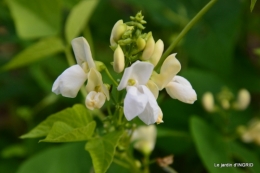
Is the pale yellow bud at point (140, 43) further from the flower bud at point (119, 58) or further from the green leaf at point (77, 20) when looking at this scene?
the green leaf at point (77, 20)

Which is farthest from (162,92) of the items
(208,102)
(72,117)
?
(72,117)

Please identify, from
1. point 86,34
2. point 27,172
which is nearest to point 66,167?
point 27,172

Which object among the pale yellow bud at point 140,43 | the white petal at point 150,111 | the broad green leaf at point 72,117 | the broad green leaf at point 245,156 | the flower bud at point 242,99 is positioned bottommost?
the broad green leaf at point 245,156

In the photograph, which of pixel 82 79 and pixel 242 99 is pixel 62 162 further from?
pixel 242 99

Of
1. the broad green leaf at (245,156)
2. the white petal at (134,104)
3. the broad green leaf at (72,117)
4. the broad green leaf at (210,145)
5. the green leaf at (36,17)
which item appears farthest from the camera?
the green leaf at (36,17)

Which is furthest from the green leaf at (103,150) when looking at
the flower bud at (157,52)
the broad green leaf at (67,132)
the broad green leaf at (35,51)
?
the broad green leaf at (35,51)

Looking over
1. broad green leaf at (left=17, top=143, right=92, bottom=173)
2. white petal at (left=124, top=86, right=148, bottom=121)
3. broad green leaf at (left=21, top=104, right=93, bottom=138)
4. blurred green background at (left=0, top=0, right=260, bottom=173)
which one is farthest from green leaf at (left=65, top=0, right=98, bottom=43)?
white petal at (left=124, top=86, right=148, bottom=121)
